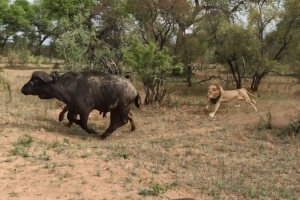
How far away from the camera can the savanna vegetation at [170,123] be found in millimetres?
→ 6297

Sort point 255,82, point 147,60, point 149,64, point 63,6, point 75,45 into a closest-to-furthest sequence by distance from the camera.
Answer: point 147,60, point 149,64, point 75,45, point 255,82, point 63,6

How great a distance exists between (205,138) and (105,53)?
27.9 ft

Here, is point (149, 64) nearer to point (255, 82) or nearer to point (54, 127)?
point (54, 127)

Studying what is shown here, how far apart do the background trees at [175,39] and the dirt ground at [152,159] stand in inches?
169

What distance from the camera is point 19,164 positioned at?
22.5 feet

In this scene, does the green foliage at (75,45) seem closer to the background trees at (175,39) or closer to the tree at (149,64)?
the background trees at (175,39)

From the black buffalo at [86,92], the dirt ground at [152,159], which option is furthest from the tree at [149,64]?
the black buffalo at [86,92]

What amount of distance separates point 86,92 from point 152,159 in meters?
3.31

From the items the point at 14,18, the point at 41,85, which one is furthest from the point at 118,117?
the point at 14,18

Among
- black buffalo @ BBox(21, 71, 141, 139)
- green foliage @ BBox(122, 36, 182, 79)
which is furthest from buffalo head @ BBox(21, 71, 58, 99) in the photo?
green foliage @ BBox(122, 36, 182, 79)

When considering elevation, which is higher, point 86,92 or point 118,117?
point 86,92

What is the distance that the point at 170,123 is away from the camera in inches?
494

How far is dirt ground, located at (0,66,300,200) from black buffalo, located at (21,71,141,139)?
1.59 feet

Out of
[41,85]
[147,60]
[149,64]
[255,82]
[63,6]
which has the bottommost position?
[41,85]
